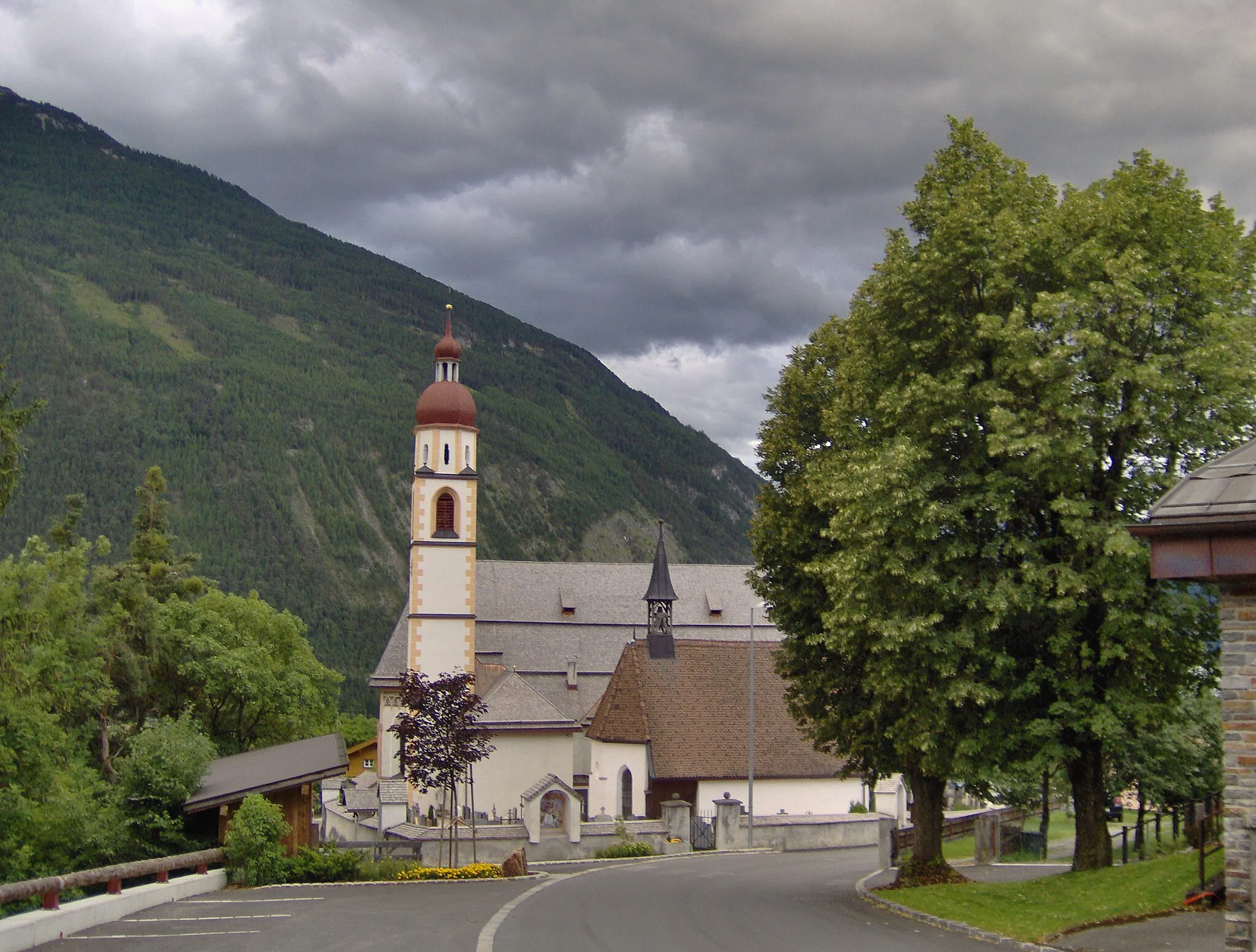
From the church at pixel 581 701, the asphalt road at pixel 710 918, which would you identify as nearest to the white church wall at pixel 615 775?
the church at pixel 581 701

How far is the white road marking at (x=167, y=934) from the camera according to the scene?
53.8 feet

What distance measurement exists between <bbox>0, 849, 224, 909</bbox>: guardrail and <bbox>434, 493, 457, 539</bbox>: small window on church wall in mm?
30480

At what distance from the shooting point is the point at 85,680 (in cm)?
3444

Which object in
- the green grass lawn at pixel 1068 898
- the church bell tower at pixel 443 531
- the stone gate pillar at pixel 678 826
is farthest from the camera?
the church bell tower at pixel 443 531

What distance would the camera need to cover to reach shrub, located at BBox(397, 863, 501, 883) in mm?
28016

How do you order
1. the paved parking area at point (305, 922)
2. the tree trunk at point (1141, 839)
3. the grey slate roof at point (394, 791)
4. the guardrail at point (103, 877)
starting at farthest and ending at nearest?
the grey slate roof at point (394, 791), the tree trunk at point (1141, 839), the guardrail at point (103, 877), the paved parking area at point (305, 922)

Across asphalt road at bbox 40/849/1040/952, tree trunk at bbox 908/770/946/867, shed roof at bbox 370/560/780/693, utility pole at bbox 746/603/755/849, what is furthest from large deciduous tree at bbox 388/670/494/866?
shed roof at bbox 370/560/780/693

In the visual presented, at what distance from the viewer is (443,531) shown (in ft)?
183

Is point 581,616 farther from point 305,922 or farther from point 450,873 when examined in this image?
point 305,922

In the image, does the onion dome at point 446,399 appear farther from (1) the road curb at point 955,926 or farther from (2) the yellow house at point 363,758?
(1) the road curb at point 955,926

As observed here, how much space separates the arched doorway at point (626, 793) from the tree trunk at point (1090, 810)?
30726mm

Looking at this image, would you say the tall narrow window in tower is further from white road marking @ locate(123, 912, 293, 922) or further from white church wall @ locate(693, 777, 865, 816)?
white road marking @ locate(123, 912, 293, 922)

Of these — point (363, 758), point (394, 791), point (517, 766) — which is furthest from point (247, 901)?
point (363, 758)

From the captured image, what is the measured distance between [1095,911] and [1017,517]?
6.45 m
